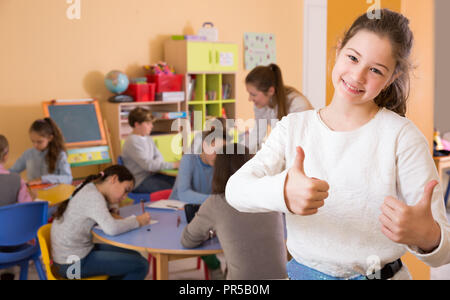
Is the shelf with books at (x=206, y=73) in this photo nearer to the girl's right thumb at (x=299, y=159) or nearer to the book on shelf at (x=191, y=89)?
the book on shelf at (x=191, y=89)

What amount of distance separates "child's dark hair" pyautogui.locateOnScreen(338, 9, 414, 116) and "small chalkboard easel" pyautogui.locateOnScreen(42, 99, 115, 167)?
140 inches

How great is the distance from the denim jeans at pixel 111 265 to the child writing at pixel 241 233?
56 centimetres

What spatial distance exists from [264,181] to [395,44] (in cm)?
32

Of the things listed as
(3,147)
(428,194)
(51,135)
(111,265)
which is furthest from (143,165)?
(428,194)

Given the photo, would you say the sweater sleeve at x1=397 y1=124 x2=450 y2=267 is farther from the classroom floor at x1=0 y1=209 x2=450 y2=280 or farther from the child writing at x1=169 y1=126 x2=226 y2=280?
the classroom floor at x1=0 y1=209 x2=450 y2=280

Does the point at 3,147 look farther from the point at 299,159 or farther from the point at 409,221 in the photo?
the point at 409,221

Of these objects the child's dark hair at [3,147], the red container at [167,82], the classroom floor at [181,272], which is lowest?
the classroom floor at [181,272]

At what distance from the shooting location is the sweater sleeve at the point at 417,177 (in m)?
0.72

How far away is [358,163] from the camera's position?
79cm

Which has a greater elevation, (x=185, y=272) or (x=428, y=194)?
(x=428, y=194)

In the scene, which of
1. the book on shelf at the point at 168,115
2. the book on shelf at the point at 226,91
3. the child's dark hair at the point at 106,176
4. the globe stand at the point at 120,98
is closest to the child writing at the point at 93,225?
the child's dark hair at the point at 106,176

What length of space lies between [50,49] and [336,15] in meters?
3.42
